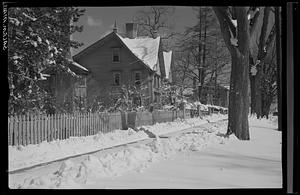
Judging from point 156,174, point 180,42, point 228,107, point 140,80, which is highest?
point 180,42

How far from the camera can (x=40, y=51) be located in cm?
846

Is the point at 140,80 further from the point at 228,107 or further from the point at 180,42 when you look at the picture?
the point at 228,107

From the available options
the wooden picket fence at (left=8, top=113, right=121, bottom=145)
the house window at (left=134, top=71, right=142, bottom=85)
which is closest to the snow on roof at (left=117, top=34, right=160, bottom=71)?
the house window at (left=134, top=71, right=142, bottom=85)

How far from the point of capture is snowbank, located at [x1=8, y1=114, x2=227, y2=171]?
571cm

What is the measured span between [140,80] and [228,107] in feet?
9.89

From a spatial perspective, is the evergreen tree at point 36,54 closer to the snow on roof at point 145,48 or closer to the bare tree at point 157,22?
the snow on roof at point 145,48

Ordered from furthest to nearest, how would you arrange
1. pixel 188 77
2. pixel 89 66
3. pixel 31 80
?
pixel 31 80
pixel 188 77
pixel 89 66

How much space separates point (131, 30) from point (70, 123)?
2.53 metres

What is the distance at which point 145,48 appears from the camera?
6.98 m

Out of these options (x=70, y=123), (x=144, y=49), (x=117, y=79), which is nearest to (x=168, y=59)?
(x=144, y=49)

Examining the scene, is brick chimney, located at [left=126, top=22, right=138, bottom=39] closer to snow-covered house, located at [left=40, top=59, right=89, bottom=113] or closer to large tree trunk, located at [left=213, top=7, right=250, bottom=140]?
snow-covered house, located at [left=40, top=59, right=89, bottom=113]

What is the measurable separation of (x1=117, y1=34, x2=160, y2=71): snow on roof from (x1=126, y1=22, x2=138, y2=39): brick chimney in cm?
9

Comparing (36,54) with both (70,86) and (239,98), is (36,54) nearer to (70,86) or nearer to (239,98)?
(70,86)
